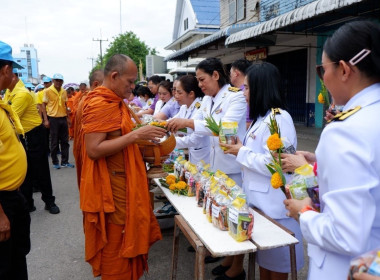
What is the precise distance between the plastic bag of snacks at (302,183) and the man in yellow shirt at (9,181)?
1.77m

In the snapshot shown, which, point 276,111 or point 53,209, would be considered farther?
point 53,209

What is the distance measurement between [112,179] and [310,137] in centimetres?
742

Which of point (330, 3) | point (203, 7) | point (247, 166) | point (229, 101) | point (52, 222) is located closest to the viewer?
point (247, 166)

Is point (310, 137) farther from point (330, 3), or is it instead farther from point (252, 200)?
point (252, 200)

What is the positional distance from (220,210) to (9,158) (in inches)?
56.5

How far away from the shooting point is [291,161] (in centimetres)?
171

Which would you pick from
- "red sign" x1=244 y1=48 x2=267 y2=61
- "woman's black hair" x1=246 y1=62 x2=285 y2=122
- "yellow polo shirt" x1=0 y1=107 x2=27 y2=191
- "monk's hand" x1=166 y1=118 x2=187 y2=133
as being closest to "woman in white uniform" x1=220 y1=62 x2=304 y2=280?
"woman's black hair" x1=246 y1=62 x2=285 y2=122

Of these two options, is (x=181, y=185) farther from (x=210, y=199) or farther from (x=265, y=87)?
(x=265, y=87)

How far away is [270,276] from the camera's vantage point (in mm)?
2262

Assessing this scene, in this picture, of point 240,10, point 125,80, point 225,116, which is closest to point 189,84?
point 225,116

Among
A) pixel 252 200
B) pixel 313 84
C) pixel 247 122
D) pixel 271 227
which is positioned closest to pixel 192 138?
pixel 247 122

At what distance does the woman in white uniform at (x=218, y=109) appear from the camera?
2.89 m

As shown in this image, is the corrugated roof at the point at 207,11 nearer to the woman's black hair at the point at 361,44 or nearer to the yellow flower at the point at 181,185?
the yellow flower at the point at 181,185

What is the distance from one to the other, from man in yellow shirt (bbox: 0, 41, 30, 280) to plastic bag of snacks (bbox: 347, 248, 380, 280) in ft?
6.52
